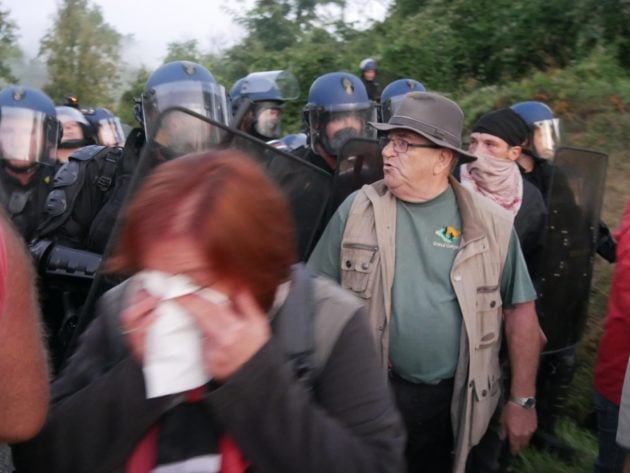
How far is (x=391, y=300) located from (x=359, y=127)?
76.4 inches

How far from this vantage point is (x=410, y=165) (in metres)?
2.65

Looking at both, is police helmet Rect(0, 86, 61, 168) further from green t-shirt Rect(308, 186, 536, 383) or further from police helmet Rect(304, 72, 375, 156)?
green t-shirt Rect(308, 186, 536, 383)

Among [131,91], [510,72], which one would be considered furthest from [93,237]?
[131,91]

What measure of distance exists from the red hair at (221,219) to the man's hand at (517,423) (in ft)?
5.74

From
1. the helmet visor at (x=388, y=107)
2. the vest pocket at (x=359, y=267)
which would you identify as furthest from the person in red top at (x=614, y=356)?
the helmet visor at (x=388, y=107)

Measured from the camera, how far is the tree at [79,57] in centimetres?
2864

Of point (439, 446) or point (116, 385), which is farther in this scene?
point (439, 446)

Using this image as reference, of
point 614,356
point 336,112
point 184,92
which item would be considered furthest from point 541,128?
point 184,92

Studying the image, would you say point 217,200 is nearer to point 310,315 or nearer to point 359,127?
point 310,315

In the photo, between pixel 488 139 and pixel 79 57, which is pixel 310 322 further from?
pixel 79 57

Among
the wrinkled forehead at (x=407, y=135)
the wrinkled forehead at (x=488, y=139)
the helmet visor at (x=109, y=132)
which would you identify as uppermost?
the wrinkled forehead at (x=407, y=135)

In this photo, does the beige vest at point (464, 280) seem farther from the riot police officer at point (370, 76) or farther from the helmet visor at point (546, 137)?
the riot police officer at point (370, 76)

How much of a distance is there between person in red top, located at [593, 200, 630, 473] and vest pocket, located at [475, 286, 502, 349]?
19.5 inches

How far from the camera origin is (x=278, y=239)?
4.19 ft
